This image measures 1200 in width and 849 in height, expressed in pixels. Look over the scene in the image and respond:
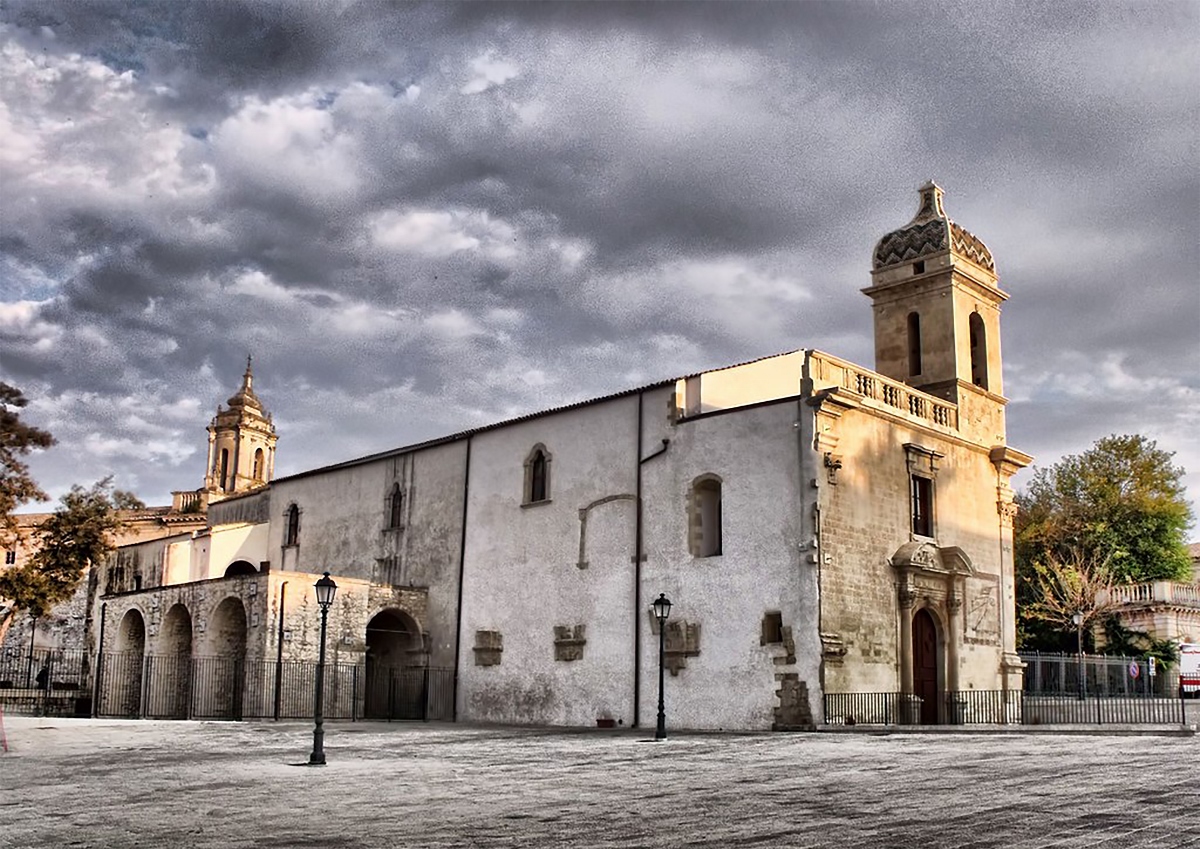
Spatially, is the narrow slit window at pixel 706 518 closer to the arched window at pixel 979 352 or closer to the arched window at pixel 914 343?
the arched window at pixel 914 343

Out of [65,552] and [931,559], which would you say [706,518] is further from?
[65,552]

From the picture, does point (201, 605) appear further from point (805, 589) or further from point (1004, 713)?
point (1004, 713)

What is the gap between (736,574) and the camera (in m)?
26.8

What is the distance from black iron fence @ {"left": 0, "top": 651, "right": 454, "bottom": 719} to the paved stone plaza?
9.45 meters

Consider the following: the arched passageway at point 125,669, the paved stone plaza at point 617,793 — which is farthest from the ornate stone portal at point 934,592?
the arched passageway at point 125,669

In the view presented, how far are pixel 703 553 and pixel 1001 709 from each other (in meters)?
8.67

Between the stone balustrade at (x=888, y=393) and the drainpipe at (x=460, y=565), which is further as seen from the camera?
the drainpipe at (x=460, y=565)

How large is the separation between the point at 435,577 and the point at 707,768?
20.0 metres

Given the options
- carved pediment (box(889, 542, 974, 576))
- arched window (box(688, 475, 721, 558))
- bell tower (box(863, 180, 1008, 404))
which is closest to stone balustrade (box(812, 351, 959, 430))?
bell tower (box(863, 180, 1008, 404))

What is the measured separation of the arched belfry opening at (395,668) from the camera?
1337 inches

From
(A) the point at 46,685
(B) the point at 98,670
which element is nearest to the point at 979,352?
(B) the point at 98,670

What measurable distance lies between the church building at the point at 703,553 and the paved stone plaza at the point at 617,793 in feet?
17.1

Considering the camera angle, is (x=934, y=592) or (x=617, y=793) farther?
(x=934, y=592)

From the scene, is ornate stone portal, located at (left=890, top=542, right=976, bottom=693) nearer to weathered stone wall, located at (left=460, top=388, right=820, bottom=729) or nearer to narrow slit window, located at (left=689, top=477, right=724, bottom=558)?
weathered stone wall, located at (left=460, top=388, right=820, bottom=729)
